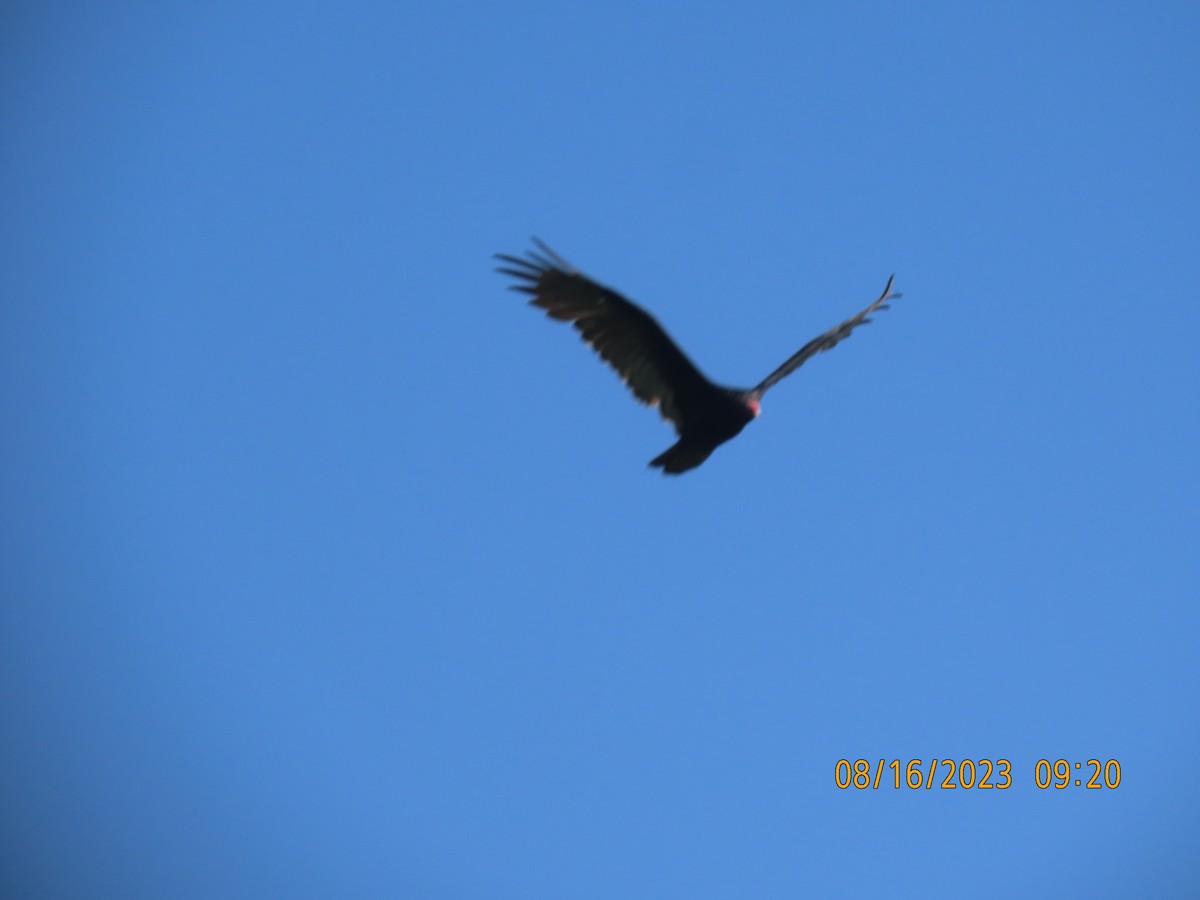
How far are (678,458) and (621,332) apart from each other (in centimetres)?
139

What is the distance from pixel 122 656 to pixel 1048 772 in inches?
7380

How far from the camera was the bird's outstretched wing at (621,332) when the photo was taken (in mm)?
10836

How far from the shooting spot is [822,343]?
39.1 ft

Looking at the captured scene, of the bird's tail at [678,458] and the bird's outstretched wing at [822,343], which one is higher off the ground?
the bird's outstretched wing at [822,343]

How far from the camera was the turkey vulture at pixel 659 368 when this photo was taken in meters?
11.0

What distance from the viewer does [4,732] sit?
450 feet

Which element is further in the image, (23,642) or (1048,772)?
(23,642)

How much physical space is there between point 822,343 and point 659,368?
181cm

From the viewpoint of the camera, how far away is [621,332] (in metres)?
11.3

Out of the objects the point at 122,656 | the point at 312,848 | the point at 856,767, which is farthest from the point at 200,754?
the point at 856,767

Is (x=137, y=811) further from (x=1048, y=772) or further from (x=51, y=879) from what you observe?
(x=1048, y=772)

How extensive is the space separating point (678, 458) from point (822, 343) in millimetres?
1993

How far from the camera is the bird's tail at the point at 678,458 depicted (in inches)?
451

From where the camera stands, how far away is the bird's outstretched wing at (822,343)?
38.2 feet
